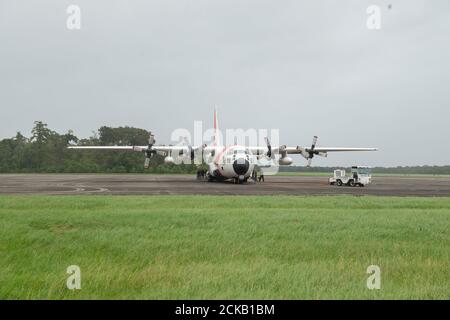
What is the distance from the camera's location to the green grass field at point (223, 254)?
206 inches

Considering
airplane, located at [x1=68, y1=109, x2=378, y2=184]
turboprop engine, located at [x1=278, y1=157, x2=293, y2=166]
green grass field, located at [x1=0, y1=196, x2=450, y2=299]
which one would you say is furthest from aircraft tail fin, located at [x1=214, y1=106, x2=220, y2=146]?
green grass field, located at [x1=0, y1=196, x2=450, y2=299]

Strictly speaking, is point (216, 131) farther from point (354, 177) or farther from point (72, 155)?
point (72, 155)

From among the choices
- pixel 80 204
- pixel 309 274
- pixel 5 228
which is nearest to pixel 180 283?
pixel 309 274

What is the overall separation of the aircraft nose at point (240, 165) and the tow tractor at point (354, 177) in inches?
354

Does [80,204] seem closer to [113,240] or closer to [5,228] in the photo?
[5,228]

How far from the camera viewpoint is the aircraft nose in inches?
1367

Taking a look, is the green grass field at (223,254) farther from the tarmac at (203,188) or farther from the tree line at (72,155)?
the tree line at (72,155)

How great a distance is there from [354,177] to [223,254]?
31.5 meters

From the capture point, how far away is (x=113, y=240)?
8109 millimetres

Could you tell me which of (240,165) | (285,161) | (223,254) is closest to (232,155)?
(240,165)

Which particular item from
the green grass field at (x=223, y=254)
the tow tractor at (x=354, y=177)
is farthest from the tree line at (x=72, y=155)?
the green grass field at (x=223, y=254)

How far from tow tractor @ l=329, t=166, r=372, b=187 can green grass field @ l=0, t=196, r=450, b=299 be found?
24662 mm
